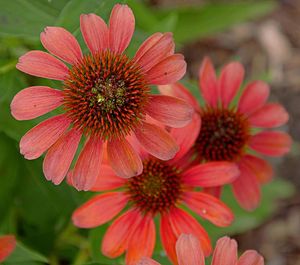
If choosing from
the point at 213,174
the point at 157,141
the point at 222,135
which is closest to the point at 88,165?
the point at 157,141

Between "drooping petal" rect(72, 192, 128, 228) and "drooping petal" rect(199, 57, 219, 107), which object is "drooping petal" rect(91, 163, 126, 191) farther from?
"drooping petal" rect(199, 57, 219, 107)

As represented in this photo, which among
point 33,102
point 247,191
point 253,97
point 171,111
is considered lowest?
point 247,191

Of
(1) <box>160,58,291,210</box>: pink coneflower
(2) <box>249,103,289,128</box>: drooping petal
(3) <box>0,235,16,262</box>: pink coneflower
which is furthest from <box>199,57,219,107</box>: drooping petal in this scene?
(3) <box>0,235,16,262</box>: pink coneflower

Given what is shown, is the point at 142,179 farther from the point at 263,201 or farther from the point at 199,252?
the point at 263,201

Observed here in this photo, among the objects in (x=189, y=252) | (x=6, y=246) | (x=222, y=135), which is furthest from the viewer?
(x=222, y=135)

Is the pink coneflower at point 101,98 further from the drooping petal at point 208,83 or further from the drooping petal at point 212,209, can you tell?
the drooping petal at point 208,83

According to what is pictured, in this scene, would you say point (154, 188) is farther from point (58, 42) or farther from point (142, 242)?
point (58, 42)

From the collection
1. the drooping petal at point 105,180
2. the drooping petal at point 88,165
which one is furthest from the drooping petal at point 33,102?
the drooping petal at point 105,180
